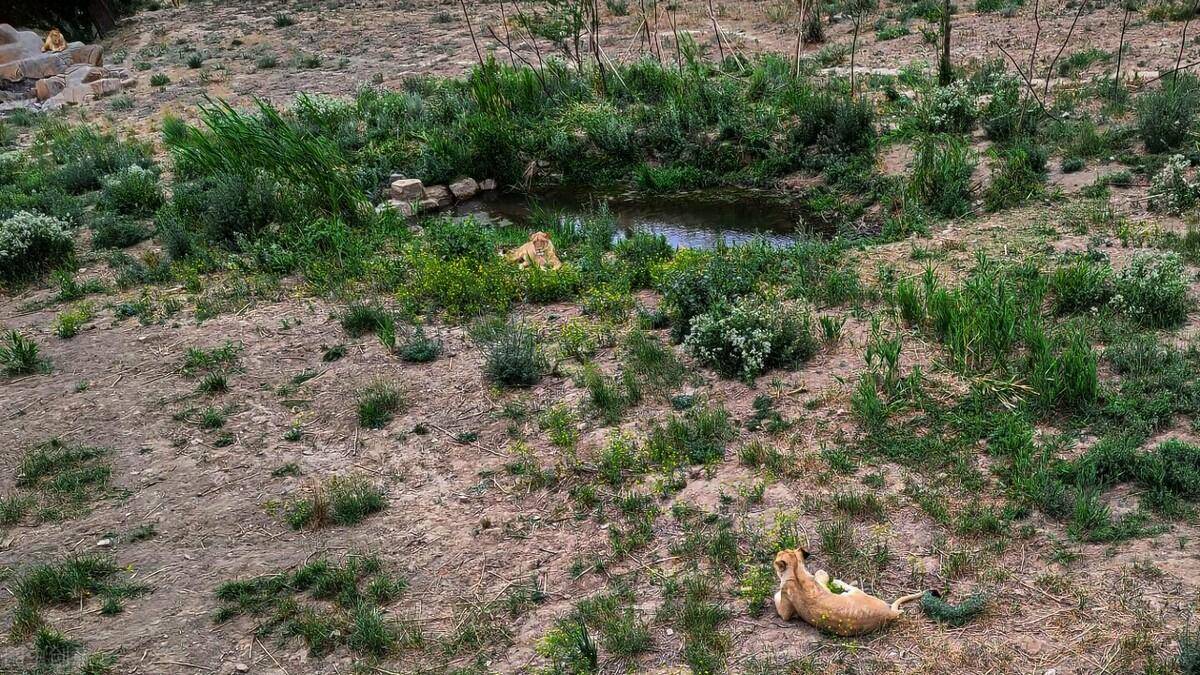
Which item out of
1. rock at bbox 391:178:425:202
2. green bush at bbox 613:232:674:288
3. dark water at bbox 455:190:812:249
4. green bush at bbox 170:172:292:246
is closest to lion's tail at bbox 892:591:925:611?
green bush at bbox 613:232:674:288

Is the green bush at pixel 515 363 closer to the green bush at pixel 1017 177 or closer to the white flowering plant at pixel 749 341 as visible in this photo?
the white flowering plant at pixel 749 341

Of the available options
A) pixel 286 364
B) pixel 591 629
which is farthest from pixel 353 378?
pixel 591 629

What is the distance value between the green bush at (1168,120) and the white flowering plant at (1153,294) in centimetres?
306

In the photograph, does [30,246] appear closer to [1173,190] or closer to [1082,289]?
[1082,289]

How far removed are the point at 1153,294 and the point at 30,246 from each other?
9.30 m

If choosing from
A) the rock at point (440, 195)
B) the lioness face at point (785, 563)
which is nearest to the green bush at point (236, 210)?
the rock at point (440, 195)

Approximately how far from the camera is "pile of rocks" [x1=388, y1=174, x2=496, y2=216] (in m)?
10.4

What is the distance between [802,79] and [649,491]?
7.84m

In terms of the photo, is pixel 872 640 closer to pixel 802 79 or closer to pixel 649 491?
pixel 649 491

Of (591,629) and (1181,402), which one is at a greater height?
(1181,402)

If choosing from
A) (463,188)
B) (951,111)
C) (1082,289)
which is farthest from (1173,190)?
(463,188)

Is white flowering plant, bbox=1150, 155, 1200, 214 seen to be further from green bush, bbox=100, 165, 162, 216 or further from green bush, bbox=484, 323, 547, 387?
green bush, bbox=100, 165, 162, 216

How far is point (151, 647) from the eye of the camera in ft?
15.0

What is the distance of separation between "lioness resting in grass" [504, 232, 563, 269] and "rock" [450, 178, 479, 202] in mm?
2648
